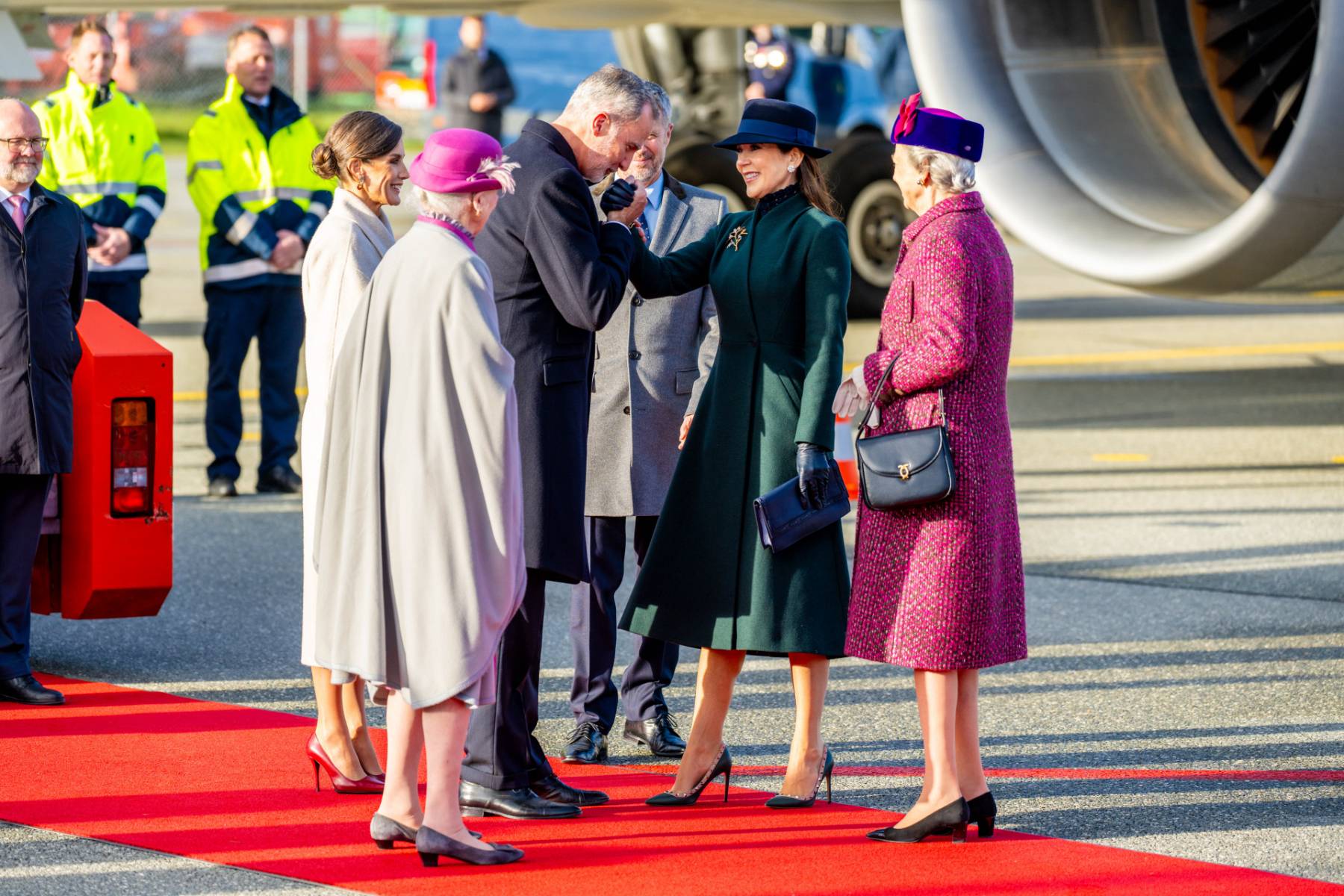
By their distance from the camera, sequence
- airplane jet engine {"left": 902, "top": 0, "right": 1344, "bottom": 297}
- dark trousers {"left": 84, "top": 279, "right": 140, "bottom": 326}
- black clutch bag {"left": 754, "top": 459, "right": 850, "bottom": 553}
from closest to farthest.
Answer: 1. black clutch bag {"left": 754, "top": 459, "right": 850, "bottom": 553}
2. airplane jet engine {"left": 902, "top": 0, "right": 1344, "bottom": 297}
3. dark trousers {"left": 84, "top": 279, "right": 140, "bottom": 326}

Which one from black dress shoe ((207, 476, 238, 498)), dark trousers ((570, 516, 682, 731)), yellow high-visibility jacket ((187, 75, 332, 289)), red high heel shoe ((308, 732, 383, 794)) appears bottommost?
red high heel shoe ((308, 732, 383, 794))

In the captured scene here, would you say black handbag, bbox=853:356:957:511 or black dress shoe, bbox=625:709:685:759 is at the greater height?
black handbag, bbox=853:356:957:511

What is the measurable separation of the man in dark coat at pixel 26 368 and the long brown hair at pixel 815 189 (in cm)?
224

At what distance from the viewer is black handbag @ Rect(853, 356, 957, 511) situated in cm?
423

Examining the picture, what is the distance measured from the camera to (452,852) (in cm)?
407

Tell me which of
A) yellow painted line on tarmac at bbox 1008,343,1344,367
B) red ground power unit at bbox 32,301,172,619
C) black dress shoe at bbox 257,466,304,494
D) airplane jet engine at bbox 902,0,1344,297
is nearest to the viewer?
red ground power unit at bbox 32,301,172,619

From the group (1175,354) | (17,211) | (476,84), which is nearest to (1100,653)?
(17,211)

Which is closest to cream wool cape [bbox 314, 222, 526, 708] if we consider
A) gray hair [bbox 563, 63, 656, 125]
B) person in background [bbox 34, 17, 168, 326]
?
gray hair [bbox 563, 63, 656, 125]

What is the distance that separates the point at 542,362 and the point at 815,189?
2.51 ft

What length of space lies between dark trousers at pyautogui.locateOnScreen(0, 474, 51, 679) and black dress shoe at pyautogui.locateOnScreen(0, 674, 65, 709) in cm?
3

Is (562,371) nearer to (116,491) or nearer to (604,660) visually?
(604,660)

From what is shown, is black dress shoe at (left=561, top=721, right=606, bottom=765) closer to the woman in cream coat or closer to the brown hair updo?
the woman in cream coat

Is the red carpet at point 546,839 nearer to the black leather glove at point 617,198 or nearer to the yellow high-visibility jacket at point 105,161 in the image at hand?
the black leather glove at point 617,198

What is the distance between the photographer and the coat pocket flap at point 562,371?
4.46 meters
